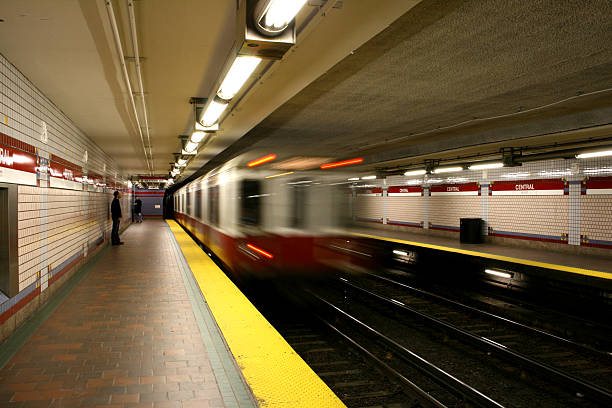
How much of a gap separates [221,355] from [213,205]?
6687mm

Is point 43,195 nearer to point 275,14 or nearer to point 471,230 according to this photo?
point 275,14

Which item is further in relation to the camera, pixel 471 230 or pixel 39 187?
pixel 471 230

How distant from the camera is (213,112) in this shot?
251 inches

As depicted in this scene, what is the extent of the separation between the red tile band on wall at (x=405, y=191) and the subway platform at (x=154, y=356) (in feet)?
43.9

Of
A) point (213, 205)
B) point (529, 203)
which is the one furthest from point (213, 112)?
point (529, 203)

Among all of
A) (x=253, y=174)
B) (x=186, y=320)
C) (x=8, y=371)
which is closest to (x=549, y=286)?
(x=253, y=174)

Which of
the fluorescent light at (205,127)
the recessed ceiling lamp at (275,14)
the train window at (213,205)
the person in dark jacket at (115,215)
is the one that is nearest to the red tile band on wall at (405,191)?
the train window at (213,205)

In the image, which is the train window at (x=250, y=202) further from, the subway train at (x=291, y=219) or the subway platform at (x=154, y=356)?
the subway platform at (x=154, y=356)

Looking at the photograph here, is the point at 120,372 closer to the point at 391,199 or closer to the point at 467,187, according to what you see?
the point at 467,187

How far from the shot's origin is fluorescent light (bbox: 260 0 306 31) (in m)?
2.86

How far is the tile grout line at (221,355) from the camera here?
3.24 meters

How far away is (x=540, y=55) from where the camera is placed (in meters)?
5.32

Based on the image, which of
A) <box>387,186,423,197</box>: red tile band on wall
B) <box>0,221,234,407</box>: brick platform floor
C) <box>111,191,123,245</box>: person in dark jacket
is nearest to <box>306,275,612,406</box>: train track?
<box>0,221,234,407</box>: brick platform floor

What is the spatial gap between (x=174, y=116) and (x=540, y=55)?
A: 6.81 meters
